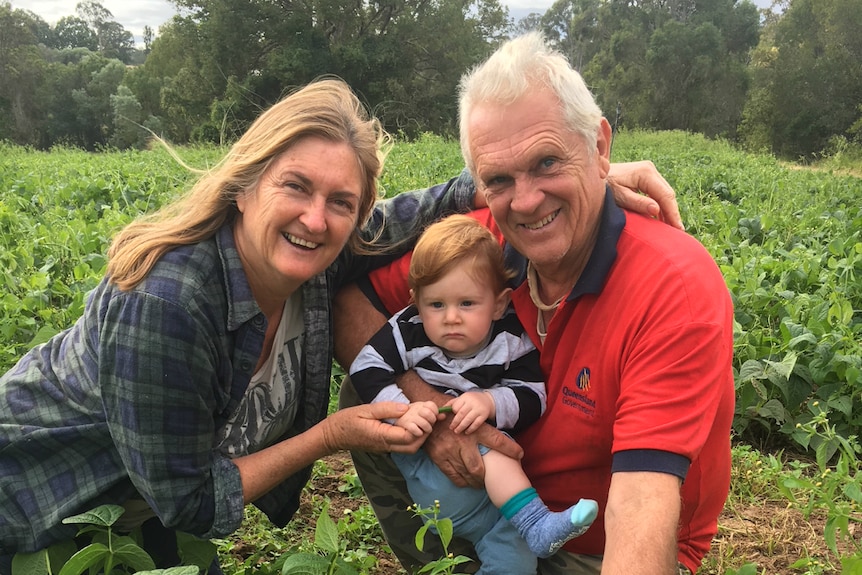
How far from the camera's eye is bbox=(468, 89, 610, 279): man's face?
1858 mm

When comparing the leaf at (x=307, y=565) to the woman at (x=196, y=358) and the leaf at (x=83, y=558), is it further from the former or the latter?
the leaf at (x=83, y=558)

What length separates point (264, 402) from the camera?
88.0 inches

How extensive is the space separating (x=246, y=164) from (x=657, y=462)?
4.51 ft

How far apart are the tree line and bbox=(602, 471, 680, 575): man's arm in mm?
23451

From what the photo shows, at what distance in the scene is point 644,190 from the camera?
2205mm

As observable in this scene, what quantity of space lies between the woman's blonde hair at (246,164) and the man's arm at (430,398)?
0.57 m

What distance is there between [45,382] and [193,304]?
61 centimetres

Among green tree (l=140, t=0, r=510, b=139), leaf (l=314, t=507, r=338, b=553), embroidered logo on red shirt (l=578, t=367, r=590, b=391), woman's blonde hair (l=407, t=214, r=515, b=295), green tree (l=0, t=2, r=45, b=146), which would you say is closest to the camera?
leaf (l=314, t=507, r=338, b=553)

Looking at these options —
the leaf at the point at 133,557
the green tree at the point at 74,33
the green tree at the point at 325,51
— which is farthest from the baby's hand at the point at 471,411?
the green tree at the point at 74,33

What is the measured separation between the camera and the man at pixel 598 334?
5.09 ft

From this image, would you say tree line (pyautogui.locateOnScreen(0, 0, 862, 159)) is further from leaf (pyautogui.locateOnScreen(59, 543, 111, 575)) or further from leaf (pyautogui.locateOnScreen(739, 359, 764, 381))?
leaf (pyautogui.locateOnScreen(59, 543, 111, 575))

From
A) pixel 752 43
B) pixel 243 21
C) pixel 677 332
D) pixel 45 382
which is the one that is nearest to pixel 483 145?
pixel 677 332

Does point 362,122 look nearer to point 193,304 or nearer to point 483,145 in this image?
point 483,145

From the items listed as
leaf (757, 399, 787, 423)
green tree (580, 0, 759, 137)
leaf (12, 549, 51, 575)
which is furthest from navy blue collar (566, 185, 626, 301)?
green tree (580, 0, 759, 137)
